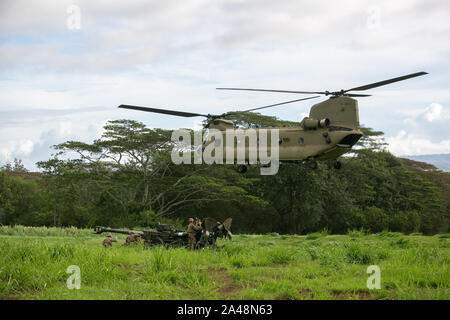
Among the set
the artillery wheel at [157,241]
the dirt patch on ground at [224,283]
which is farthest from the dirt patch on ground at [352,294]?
the artillery wheel at [157,241]

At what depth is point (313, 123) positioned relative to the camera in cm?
1602

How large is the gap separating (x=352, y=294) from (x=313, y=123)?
8654mm

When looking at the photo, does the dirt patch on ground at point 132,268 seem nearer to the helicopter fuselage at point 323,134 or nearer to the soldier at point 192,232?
the soldier at point 192,232

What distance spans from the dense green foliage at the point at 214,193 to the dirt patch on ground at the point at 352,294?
26.0m

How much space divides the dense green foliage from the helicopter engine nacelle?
19502 mm

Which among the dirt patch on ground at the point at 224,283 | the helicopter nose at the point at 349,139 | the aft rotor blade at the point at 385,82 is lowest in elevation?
the dirt patch on ground at the point at 224,283

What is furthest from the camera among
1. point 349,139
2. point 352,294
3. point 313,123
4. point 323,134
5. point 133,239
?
point 313,123

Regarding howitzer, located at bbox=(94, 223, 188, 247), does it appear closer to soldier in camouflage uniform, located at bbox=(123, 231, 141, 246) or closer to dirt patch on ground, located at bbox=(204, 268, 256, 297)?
soldier in camouflage uniform, located at bbox=(123, 231, 141, 246)

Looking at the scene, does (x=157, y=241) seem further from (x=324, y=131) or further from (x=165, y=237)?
(x=324, y=131)

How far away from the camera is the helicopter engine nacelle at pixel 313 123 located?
51.8 feet

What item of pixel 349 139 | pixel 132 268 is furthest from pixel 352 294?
pixel 349 139

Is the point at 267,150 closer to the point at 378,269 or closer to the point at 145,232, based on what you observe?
the point at 145,232
